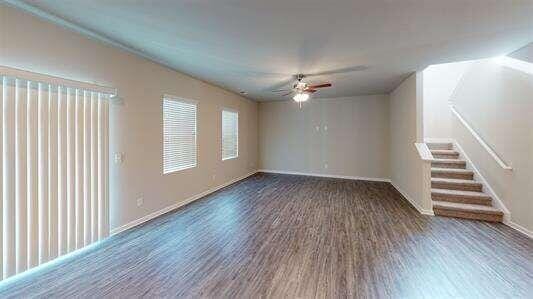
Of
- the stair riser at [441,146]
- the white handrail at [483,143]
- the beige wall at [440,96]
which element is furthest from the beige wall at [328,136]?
the white handrail at [483,143]

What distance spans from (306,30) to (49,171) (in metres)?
3.21

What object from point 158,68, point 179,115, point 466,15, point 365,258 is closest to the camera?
point 466,15

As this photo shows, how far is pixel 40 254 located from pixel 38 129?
50.7 inches

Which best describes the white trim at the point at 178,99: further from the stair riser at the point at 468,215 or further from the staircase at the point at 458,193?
the stair riser at the point at 468,215

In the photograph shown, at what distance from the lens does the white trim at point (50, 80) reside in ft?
6.73

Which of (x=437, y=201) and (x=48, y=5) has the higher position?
(x=48, y=5)

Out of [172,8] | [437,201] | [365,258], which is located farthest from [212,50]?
[437,201]

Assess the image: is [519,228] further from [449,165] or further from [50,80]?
[50,80]

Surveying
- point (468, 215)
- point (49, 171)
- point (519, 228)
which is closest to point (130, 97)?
point (49, 171)

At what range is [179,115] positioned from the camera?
4.50 metres

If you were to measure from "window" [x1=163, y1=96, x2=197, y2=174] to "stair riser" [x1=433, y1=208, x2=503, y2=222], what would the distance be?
476 cm

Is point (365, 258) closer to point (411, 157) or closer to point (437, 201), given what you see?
point (437, 201)

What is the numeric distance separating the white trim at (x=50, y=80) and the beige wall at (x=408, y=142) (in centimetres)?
504

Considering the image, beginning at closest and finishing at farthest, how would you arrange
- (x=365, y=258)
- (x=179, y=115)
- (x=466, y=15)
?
(x=466, y=15), (x=365, y=258), (x=179, y=115)
